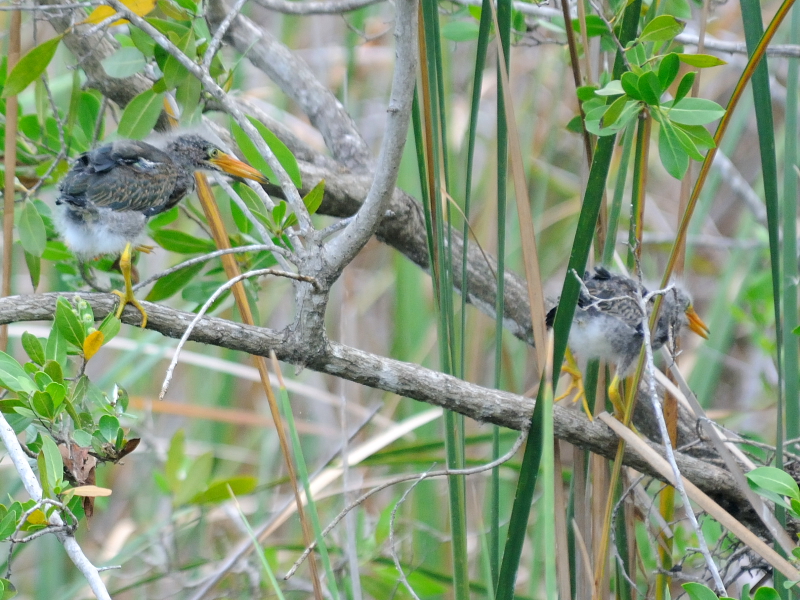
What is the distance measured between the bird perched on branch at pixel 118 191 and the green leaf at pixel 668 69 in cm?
93

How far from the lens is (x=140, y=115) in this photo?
150 cm

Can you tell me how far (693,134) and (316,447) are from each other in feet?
9.18

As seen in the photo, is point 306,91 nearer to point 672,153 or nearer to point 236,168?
point 236,168

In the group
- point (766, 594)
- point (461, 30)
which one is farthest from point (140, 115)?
point (766, 594)

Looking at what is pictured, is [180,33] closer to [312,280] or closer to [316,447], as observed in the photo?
[312,280]

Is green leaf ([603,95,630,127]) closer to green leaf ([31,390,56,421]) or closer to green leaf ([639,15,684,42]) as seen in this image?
green leaf ([639,15,684,42])

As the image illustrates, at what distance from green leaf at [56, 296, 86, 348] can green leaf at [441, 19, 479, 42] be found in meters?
1.12

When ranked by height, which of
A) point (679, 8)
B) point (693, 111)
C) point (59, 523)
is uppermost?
point (679, 8)

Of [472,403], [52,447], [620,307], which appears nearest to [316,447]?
[620,307]

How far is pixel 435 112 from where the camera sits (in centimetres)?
120

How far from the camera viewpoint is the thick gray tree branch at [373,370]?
126cm

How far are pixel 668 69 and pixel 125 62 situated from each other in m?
1.03

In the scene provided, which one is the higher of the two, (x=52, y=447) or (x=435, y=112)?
(x=435, y=112)

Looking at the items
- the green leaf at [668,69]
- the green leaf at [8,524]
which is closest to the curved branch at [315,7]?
the green leaf at [668,69]
